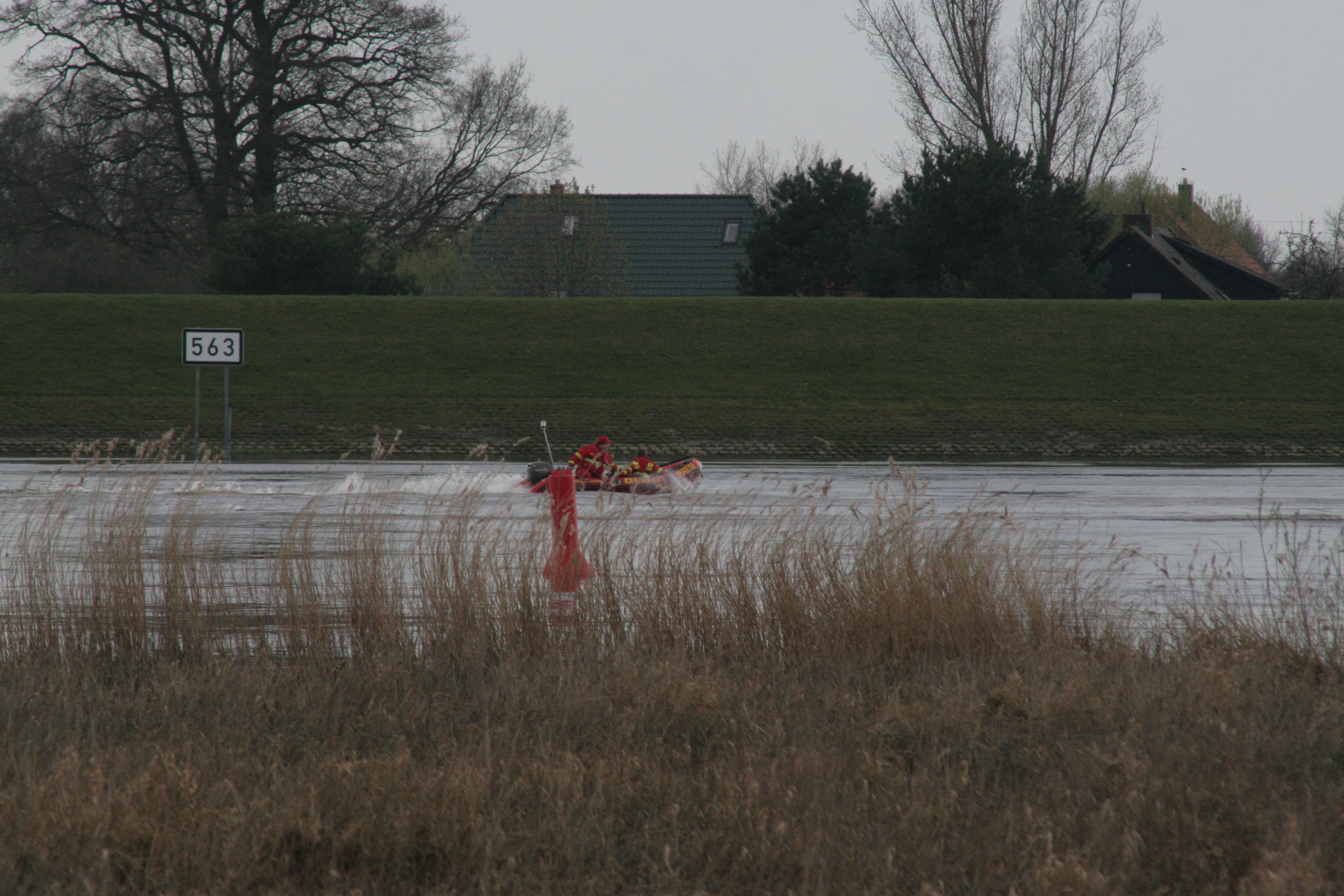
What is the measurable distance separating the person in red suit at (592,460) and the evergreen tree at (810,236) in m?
31.9

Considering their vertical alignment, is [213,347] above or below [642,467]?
above

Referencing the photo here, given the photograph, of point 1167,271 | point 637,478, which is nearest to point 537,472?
point 637,478

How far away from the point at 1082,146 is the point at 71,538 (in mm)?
47091

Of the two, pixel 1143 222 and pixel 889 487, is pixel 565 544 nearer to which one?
pixel 889 487

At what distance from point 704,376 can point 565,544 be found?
1049 inches

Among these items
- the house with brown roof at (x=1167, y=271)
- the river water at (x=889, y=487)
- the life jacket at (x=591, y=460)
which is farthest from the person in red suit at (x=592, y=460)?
the house with brown roof at (x=1167, y=271)

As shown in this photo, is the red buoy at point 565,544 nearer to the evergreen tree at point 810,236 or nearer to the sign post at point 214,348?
the sign post at point 214,348

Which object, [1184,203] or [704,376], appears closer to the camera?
[704,376]

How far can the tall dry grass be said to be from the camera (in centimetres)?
401

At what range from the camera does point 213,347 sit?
24.8 metres

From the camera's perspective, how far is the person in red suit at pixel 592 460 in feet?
59.9

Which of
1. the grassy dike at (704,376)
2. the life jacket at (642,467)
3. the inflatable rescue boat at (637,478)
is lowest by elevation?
the inflatable rescue boat at (637,478)

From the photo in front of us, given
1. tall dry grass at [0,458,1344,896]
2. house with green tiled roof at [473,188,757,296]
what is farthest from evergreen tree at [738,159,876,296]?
tall dry grass at [0,458,1344,896]

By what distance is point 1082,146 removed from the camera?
5206 centimetres
